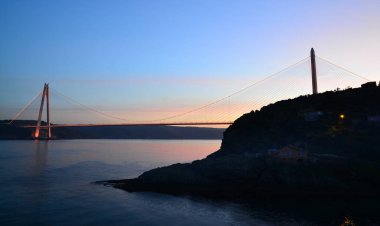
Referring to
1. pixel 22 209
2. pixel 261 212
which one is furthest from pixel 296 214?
pixel 22 209

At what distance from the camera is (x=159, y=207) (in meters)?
27.1

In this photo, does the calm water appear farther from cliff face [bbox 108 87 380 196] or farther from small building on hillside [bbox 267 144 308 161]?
small building on hillside [bbox 267 144 308 161]

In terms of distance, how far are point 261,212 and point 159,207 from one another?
8364 millimetres

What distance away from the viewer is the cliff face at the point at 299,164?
105ft

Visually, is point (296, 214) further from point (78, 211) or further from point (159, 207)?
point (78, 211)

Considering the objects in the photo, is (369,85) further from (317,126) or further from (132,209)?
(132,209)

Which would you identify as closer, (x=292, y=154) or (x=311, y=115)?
(x=292, y=154)

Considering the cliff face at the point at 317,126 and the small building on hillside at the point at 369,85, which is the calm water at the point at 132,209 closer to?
the cliff face at the point at 317,126

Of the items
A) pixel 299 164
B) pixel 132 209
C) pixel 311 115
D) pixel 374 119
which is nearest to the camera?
pixel 132 209

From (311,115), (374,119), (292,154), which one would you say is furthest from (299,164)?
(311,115)

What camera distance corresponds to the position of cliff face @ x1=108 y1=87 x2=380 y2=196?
32.0m

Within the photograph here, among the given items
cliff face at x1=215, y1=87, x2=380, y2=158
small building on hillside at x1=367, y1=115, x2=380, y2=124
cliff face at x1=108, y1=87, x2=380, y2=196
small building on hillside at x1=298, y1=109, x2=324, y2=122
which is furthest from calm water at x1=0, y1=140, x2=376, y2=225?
small building on hillside at x1=298, y1=109, x2=324, y2=122

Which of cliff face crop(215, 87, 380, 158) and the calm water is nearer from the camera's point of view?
the calm water

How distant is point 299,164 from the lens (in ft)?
115
